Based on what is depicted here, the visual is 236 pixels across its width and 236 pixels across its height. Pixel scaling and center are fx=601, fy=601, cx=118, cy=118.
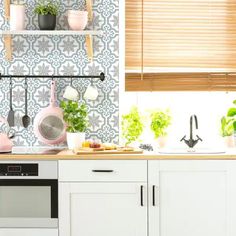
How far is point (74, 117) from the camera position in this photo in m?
3.83

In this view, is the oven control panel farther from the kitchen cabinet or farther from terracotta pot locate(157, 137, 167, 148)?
terracotta pot locate(157, 137, 167, 148)

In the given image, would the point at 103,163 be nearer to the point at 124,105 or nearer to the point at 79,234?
the point at 79,234

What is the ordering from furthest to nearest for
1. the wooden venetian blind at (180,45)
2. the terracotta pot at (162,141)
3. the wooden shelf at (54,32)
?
the wooden venetian blind at (180,45)
the terracotta pot at (162,141)
the wooden shelf at (54,32)

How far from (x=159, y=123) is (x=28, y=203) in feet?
3.47

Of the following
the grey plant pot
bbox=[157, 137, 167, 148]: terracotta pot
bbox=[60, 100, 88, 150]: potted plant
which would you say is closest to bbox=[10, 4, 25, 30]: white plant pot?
the grey plant pot

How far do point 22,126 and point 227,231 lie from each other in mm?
1502

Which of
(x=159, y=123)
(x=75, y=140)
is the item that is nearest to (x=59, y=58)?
(x=75, y=140)

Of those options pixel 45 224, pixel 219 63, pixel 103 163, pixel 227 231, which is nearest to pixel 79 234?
pixel 45 224

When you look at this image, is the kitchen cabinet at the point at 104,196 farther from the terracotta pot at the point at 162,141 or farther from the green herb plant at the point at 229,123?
the green herb plant at the point at 229,123

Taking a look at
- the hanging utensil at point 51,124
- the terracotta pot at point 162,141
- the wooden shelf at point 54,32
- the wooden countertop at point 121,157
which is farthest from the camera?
the terracotta pot at point 162,141

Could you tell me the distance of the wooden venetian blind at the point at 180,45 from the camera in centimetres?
415

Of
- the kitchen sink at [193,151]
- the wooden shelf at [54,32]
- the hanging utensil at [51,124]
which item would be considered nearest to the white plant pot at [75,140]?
the hanging utensil at [51,124]

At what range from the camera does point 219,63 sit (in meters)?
4.19

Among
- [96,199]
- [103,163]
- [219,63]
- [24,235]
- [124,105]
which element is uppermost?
[219,63]
